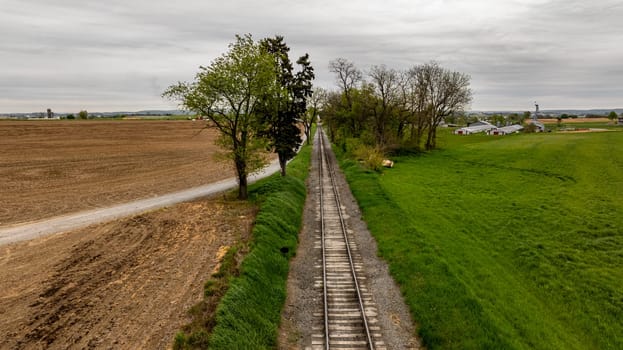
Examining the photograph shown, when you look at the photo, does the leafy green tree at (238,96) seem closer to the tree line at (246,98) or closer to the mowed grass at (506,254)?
the tree line at (246,98)

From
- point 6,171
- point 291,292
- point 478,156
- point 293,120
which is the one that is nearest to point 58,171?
point 6,171

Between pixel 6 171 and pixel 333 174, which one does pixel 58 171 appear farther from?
pixel 333 174

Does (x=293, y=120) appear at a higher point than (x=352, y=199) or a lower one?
higher

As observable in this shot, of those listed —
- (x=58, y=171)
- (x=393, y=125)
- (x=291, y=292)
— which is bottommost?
(x=291, y=292)

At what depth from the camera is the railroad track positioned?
12672 mm

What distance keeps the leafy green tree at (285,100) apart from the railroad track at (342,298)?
492 inches

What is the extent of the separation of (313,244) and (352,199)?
37.2 feet

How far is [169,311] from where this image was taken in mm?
13383

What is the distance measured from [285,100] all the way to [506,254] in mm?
22215

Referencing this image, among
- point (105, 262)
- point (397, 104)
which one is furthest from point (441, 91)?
point (105, 262)

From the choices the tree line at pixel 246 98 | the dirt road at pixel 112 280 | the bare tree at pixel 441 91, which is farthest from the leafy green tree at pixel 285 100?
the bare tree at pixel 441 91

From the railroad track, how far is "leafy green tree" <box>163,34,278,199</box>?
9204 millimetres

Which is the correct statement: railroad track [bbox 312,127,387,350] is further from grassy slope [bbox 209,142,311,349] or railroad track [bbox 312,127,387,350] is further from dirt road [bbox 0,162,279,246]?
dirt road [bbox 0,162,279,246]

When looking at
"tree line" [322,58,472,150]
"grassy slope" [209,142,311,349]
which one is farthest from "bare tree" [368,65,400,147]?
"grassy slope" [209,142,311,349]
